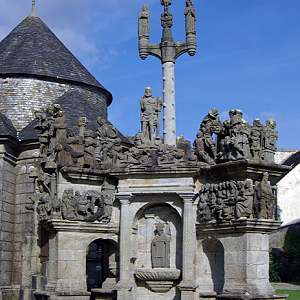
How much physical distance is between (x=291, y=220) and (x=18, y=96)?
2061 centimetres

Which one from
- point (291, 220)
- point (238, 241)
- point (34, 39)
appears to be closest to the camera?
point (238, 241)

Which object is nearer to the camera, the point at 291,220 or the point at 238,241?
the point at 238,241

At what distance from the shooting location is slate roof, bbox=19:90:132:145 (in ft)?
86.2

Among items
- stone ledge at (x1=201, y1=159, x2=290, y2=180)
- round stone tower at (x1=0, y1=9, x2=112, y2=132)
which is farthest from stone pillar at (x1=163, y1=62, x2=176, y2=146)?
round stone tower at (x1=0, y1=9, x2=112, y2=132)

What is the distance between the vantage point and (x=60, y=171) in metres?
16.4

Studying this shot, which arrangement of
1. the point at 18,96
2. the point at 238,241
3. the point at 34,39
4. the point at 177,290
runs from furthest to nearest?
the point at 34,39
the point at 18,96
the point at 177,290
the point at 238,241

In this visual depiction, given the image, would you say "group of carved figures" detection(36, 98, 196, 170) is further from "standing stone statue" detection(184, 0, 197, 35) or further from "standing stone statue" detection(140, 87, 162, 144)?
"standing stone statue" detection(184, 0, 197, 35)

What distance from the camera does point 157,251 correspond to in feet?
53.3

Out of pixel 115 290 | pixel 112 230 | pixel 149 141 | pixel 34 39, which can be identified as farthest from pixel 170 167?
pixel 34 39

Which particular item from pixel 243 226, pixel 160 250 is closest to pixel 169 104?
pixel 160 250

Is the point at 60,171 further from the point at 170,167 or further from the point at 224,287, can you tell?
the point at 224,287

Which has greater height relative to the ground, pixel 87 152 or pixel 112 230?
pixel 87 152

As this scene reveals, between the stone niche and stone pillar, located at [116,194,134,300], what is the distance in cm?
36

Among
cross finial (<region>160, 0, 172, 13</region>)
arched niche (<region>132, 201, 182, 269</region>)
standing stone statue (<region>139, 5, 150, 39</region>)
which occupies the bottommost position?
arched niche (<region>132, 201, 182, 269</region>)
